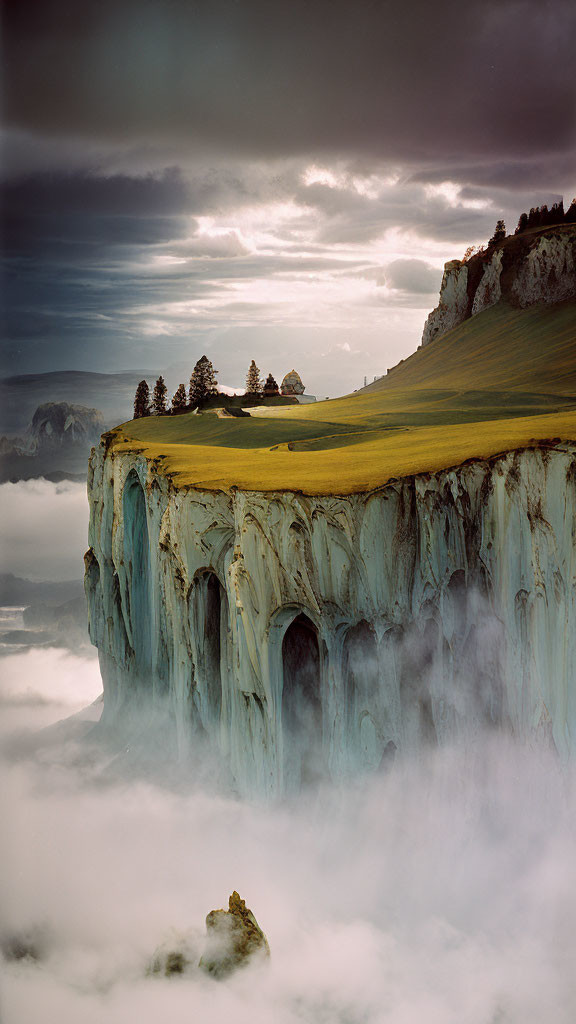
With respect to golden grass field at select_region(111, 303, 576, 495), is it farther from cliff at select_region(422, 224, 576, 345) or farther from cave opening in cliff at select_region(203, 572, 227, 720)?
cave opening in cliff at select_region(203, 572, 227, 720)

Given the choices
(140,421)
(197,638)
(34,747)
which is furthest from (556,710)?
(140,421)

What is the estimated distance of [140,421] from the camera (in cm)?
3881

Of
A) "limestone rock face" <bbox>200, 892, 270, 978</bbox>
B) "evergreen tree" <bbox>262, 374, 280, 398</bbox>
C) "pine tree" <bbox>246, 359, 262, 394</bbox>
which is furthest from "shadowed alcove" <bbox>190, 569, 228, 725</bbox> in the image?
"evergreen tree" <bbox>262, 374, 280, 398</bbox>

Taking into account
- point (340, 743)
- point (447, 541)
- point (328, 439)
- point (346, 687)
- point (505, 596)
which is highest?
point (328, 439)

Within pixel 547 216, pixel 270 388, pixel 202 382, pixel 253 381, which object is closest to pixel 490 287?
pixel 547 216

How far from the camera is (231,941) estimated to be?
46.6ft

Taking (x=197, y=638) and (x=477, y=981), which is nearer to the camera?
(x=477, y=981)

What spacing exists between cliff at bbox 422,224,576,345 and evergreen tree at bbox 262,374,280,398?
1261cm

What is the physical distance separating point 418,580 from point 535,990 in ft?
23.8

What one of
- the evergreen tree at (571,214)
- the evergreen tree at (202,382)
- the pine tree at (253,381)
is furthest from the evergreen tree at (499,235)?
the evergreen tree at (202,382)

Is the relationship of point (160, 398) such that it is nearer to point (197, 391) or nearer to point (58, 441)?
point (197, 391)

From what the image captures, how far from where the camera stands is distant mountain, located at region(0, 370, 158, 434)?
75.9ft

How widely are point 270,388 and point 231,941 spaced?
37086mm

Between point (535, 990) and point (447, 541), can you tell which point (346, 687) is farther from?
point (535, 990)
